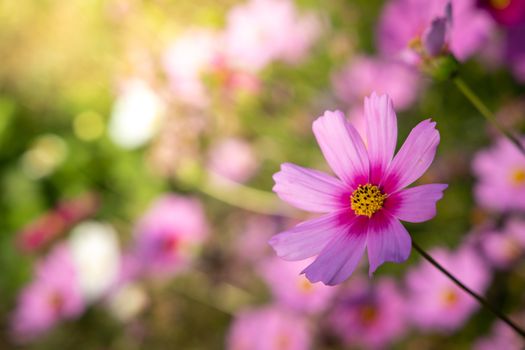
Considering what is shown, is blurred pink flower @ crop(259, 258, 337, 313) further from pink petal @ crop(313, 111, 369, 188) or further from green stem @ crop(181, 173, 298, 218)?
pink petal @ crop(313, 111, 369, 188)

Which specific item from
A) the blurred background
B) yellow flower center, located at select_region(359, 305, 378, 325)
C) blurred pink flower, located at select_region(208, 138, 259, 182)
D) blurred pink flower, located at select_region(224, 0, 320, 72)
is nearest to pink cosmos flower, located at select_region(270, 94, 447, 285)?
the blurred background

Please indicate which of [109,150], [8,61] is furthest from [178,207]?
[8,61]

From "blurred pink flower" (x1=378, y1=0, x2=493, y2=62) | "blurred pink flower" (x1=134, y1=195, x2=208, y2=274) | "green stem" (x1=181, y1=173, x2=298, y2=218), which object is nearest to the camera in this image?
"blurred pink flower" (x1=378, y1=0, x2=493, y2=62)

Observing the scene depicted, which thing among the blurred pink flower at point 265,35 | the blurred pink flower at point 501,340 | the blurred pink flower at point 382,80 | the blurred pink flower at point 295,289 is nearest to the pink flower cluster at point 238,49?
the blurred pink flower at point 265,35

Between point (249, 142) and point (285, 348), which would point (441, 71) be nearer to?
point (285, 348)

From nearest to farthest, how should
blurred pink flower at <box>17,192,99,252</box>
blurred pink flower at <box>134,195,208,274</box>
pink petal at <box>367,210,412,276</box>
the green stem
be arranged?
pink petal at <box>367,210,412,276</box>
blurred pink flower at <box>134,195,208,274</box>
the green stem
blurred pink flower at <box>17,192,99,252</box>
